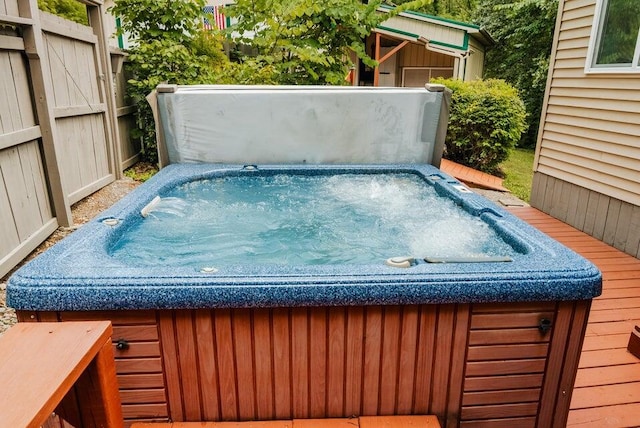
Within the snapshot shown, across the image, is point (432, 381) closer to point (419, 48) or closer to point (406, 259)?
point (406, 259)

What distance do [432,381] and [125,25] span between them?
5349 millimetres

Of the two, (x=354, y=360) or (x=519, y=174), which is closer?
(x=354, y=360)

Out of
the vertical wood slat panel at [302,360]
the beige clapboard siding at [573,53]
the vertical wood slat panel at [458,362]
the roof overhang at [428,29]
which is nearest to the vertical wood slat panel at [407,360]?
the vertical wood slat panel at [302,360]

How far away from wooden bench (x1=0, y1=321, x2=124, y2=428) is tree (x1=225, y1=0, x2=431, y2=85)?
A: 4180mm

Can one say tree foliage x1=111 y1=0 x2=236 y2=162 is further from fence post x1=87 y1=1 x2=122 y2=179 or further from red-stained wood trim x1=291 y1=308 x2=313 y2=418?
red-stained wood trim x1=291 y1=308 x2=313 y2=418

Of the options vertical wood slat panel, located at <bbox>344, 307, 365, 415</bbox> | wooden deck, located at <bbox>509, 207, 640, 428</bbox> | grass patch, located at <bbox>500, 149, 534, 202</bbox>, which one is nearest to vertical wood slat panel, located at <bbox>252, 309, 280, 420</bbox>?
vertical wood slat panel, located at <bbox>344, 307, 365, 415</bbox>

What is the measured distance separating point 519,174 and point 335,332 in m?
6.27

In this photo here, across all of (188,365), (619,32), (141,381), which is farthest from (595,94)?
(141,381)

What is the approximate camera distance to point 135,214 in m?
2.29

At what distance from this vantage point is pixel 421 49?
10.6m

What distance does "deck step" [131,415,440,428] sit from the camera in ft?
4.63

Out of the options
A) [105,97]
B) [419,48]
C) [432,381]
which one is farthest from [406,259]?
[419,48]

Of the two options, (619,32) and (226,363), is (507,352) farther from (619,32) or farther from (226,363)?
(619,32)

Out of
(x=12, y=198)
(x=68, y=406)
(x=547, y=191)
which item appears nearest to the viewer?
(x=68, y=406)
